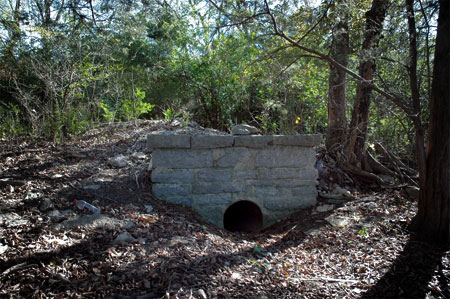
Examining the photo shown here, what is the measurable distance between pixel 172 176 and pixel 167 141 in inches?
18.6

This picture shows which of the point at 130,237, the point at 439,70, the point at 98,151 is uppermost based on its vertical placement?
the point at 439,70

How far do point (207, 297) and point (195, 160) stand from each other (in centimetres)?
214

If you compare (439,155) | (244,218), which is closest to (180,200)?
(244,218)

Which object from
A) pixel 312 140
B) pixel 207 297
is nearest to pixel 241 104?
pixel 312 140

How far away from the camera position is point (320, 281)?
105 inches

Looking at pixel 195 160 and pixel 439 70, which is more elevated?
pixel 439 70

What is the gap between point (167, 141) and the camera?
157 inches

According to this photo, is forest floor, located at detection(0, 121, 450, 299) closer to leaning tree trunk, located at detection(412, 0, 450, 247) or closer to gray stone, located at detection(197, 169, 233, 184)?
Result: leaning tree trunk, located at detection(412, 0, 450, 247)

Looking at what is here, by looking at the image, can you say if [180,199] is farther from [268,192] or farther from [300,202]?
[300,202]

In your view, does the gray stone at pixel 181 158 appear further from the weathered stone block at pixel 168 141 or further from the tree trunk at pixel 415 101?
the tree trunk at pixel 415 101

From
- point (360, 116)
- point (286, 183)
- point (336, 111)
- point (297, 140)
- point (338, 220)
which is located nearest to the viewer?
point (338, 220)

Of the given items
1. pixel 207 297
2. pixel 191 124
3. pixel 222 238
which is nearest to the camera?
pixel 207 297

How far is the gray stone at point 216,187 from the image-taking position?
4137mm

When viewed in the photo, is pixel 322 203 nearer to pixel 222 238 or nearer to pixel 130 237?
pixel 222 238
